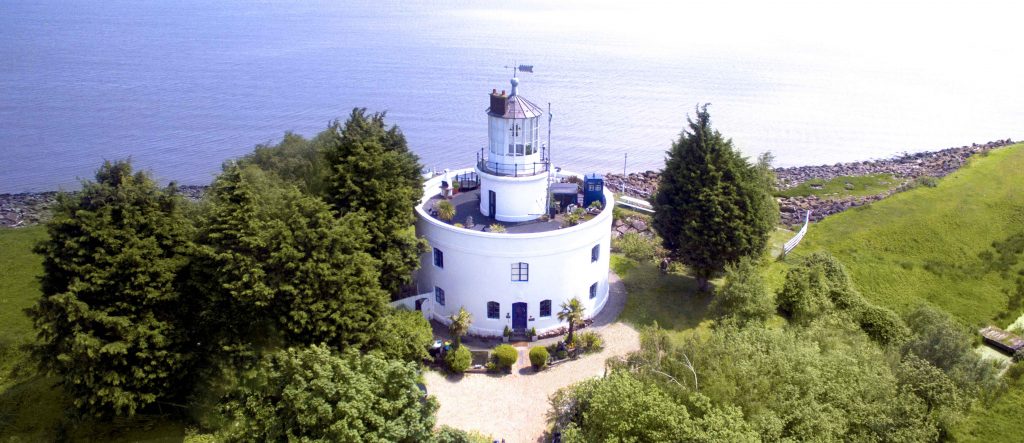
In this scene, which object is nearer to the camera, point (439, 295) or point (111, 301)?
point (111, 301)

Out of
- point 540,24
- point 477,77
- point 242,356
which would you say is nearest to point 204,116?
point 477,77

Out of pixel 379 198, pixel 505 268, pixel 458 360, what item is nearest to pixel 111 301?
pixel 379 198

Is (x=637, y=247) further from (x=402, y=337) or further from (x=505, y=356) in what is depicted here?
(x=402, y=337)

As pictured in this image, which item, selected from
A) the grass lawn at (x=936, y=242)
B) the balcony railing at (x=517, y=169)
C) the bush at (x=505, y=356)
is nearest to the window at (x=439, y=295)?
the bush at (x=505, y=356)

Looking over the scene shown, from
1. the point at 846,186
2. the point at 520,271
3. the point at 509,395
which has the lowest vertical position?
the point at 509,395

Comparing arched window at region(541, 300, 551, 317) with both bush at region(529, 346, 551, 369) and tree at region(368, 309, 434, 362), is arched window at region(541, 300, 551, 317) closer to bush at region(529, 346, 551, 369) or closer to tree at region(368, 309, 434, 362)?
bush at region(529, 346, 551, 369)

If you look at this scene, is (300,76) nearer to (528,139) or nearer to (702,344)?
(528,139)
